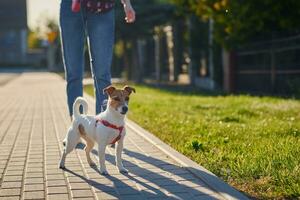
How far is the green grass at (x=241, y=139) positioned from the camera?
15.8 ft

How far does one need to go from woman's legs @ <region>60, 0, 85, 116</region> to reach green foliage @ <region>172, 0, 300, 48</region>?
9187 millimetres

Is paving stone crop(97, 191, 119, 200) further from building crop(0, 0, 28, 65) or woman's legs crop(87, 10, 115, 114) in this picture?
building crop(0, 0, 28, 65)

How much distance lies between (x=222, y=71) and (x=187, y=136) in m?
14.6

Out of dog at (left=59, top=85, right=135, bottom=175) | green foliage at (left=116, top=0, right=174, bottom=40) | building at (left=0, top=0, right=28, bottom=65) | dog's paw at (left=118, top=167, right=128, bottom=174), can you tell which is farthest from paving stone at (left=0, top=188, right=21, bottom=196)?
building at (left=0, top=0, right=28, bottom=65)

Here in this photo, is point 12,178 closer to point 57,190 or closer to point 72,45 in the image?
point 57,190

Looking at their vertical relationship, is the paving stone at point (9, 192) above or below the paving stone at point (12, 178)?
below

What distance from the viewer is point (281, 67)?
16656 millimetres

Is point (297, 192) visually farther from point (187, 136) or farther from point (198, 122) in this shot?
point (198, 122)

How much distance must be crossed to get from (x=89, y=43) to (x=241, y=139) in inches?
89.5

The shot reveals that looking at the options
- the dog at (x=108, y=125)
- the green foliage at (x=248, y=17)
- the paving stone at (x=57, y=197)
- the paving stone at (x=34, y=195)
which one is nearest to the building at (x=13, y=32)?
the green foliage at (x=248, y=17)

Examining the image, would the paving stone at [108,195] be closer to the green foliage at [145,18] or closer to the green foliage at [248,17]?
the green foliage at [248,17]

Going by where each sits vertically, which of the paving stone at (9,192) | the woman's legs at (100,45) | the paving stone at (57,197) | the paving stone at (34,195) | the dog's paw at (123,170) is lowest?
the paving stone at (57,197)

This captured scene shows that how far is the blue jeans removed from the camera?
21.9 feet

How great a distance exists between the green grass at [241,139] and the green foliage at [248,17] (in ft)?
12.8
